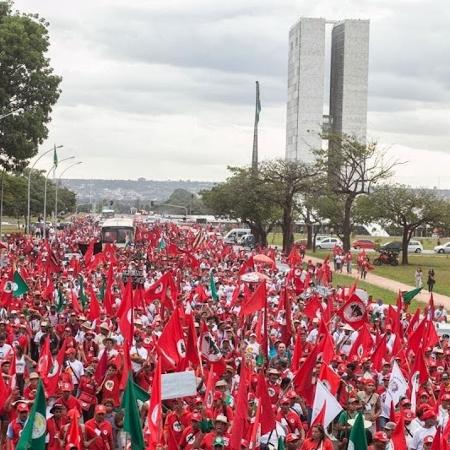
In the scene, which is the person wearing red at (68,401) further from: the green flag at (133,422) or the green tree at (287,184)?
the green tree at (287,184)

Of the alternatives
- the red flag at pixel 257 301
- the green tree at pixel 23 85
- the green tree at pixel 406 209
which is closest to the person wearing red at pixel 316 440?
the red flag at pixel 257 301

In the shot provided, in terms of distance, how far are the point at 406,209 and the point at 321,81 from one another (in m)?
76.5

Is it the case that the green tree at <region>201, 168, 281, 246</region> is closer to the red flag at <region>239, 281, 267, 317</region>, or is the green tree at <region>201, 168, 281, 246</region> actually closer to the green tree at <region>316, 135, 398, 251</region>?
the green tree at <region>316, 135, 398, 251</region>

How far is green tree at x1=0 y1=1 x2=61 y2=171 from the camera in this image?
5266cm

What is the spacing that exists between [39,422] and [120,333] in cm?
674

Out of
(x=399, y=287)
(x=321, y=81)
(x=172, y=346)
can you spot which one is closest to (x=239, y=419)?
(x=172, y=346)

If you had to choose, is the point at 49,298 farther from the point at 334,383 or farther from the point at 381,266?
the point at 381,266

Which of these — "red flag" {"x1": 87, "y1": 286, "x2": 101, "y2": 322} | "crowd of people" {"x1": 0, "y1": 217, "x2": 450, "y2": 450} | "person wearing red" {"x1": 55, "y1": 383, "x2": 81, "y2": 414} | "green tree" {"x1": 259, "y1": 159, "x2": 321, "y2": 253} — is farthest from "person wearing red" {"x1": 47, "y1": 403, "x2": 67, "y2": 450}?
"green tree" {"x1": 259, "y1": 159, "x2": 321, "y2": 253}

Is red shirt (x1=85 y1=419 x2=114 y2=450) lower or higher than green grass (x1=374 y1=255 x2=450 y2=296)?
higher

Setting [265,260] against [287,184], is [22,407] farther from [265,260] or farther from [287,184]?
[287,184]

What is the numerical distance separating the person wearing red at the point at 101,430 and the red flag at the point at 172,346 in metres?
2.81

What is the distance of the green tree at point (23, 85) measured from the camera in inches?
2073

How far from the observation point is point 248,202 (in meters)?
71.5

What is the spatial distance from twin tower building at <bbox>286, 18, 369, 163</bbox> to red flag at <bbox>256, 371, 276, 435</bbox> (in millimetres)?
125463
